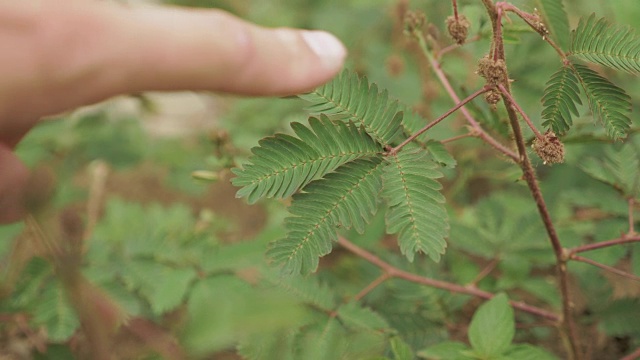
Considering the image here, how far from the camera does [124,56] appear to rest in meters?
0.78

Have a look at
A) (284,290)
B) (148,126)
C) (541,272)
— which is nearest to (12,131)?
(284,290)

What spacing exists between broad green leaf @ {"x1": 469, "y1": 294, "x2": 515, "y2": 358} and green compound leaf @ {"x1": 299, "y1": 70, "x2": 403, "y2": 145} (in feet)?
1.33

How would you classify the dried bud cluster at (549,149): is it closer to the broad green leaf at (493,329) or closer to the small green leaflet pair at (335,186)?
the small green leaflet pair at (335,186)

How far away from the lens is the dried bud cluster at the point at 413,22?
49.0 inches

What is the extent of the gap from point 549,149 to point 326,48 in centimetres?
39

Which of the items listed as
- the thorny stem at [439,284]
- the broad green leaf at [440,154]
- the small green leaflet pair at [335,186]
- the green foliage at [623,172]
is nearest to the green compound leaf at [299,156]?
the small green leaflet pair at [335,186]

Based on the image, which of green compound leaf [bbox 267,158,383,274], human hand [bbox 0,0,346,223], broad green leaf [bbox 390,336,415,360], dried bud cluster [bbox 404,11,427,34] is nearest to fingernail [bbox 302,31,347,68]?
human hand [bbox 0,0,346,223]

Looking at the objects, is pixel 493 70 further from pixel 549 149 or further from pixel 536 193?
pixel 536 193

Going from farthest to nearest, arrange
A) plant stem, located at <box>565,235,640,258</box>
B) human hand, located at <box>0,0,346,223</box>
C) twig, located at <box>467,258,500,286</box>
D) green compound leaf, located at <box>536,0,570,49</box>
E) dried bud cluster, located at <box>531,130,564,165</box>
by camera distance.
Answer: twig, located at <box>467,258,500,286</box> → plant stem, located at <box>565,235,640,258</box> → green compound leaf, located at <box>536,0,570,49</box> → dried bud cluster, located at <box>531,130,564,165</box> → human hand, located at <box>0,0,346,223</box>

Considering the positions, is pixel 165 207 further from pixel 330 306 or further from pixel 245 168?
pixel 245 168

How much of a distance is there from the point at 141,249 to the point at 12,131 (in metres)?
0.68

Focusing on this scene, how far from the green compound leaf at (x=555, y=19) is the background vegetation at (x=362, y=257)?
73mm

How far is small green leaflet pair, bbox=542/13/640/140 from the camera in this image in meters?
0.97

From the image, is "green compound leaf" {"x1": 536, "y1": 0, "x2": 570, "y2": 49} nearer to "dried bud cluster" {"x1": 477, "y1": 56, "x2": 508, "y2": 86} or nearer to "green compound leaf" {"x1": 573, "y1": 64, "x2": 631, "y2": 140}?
"green compound leaf" {"x1": 573, "y1": 64, "x2": 631, "y2": 140}
